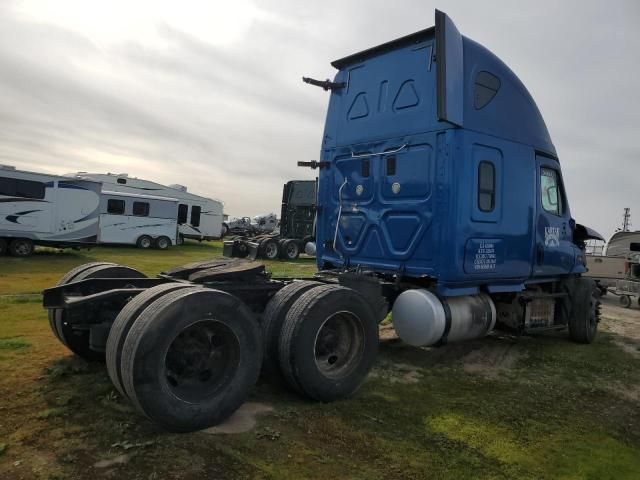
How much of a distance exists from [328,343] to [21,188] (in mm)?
16807

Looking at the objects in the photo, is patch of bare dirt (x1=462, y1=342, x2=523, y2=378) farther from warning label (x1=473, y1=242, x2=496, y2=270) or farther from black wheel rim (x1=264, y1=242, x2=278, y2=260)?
black wheel rim (x1=264, y1=242, x2=278, y2=260)

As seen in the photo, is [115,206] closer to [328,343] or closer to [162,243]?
[162,243]

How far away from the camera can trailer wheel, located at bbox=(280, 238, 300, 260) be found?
21.4 meters

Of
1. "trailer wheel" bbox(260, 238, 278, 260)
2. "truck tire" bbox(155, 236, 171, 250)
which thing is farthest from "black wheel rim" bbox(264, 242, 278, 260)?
"truck tire" bbox(155, 236, 171, 250)

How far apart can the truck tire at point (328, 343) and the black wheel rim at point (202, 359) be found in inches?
20.9

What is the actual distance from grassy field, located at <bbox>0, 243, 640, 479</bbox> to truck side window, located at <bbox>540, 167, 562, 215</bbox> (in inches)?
89.9

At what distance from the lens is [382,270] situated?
6324mm

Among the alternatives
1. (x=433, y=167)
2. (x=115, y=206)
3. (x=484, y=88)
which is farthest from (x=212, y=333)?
(x=115, y=206)

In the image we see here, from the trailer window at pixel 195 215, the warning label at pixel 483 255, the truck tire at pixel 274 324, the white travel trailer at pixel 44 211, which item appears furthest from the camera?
the trailer window at pixel 195 215

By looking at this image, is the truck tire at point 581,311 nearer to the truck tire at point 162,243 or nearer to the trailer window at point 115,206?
the trailer window at point 115,206

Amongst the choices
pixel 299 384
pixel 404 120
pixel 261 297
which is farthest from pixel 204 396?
pixel 404 120

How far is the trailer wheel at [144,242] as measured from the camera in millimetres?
24175

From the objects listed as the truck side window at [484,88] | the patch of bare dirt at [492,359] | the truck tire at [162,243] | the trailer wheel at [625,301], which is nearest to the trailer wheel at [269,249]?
the truck tire at [162,243]

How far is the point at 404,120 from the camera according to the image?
609cm
